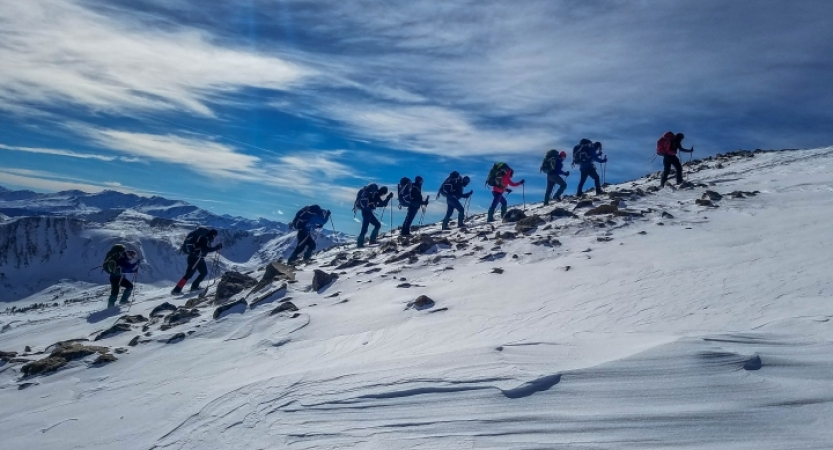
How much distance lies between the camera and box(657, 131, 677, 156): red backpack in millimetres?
18719

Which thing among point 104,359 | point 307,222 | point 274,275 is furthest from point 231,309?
point 307,222

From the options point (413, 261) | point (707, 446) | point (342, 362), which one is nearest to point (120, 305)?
point (413, 261)

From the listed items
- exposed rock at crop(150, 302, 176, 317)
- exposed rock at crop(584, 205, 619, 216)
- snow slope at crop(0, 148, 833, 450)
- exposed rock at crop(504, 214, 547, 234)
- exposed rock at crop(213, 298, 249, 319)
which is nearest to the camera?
snow slope at crop(0, 148, 833, 450)

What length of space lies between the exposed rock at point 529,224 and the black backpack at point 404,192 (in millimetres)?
4533

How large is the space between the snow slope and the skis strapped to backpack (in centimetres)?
253

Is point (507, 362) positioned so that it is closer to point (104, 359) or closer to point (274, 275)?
point (104, 359)

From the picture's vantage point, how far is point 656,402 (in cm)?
484

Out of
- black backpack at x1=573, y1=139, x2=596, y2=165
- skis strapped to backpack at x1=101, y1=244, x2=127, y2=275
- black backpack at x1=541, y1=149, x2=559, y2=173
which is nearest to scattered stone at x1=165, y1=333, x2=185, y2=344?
skis strapped to backpack at x1=101, y1=244, x2=127, y2=275

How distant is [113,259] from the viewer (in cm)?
1595

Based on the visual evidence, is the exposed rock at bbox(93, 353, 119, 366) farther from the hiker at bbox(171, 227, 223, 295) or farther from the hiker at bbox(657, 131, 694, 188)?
the hiker at bbox(657, 131, 694, 188)

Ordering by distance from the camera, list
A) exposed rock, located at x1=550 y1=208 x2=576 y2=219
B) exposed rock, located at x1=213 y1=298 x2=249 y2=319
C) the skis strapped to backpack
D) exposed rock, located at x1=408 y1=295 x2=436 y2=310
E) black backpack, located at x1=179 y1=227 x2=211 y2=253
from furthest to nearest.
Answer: black backpack, located at x1=179 y1=227 x2=211 y2=253
exposed rock, located at x1=550 y1=208 x2=576 y2=219
the skis strapped to backpack
exposed rock, located at x1=213 y1=298 x2=249 y2=319
exposed rock, located at x1=408 y1=295 x2=436 y2=310

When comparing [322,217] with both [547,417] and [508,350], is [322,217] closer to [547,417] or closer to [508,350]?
[508,350]

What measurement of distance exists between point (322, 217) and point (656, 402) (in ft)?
49.1

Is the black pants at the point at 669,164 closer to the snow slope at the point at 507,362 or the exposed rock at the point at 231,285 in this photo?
the snow slope at the point at 507,362
